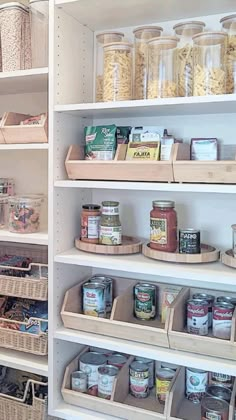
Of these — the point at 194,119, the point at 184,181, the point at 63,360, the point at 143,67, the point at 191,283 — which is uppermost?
the point at 143,67

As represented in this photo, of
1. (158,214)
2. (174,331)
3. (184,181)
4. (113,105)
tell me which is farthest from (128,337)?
(113,105)

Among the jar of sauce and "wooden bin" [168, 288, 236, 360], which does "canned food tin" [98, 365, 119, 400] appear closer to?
"wooden bin" [168, 288, 236, 360]

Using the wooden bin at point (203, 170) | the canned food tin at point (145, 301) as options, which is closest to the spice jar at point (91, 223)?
the canned food tin at point (145, 301)

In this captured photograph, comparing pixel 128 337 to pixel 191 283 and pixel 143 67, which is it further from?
pixel 143 67

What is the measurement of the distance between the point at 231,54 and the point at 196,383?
3.79 ft

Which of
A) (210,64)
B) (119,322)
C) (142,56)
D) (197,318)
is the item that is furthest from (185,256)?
(142,56)

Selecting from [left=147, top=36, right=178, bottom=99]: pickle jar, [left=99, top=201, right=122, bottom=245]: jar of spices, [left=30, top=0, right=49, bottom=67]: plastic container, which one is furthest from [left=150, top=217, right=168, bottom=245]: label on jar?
[left=30, top=0, right=49, bottom=67]: plastic container

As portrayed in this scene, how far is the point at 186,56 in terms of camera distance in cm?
138

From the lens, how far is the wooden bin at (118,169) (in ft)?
4.37

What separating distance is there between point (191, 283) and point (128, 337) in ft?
1.11

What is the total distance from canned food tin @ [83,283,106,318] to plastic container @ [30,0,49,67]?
872 mm

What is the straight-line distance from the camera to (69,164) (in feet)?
4.83

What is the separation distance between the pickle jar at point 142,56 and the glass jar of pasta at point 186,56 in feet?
0.28

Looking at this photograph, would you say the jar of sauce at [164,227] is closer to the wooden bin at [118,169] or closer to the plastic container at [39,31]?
the wooden bin at [118,169]
